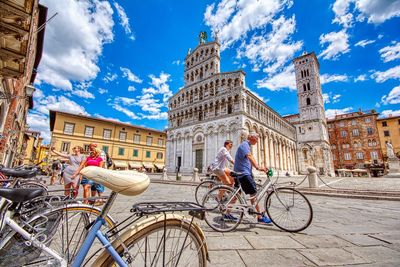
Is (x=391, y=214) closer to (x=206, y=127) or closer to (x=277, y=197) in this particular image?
(x=277, y=197)

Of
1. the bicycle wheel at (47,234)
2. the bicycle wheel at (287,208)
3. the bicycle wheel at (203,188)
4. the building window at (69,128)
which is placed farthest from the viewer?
the building window at (69,128)

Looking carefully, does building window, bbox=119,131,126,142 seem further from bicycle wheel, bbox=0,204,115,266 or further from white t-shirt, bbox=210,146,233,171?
bicycle wheel, bbox=0,204,115,266

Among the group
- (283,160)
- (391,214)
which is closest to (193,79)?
(283,160)

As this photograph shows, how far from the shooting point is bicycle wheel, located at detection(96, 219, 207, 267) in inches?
48.4

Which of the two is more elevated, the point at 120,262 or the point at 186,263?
the point at 120,262

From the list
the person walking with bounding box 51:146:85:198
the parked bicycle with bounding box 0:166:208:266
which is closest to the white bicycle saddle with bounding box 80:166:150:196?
the parked bicycle with bounding box 0:166:208:266

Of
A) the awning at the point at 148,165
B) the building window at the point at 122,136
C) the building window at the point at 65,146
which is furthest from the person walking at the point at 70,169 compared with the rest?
the awning at the point at 148,165

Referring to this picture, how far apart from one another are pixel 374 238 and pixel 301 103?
45068 millimetres

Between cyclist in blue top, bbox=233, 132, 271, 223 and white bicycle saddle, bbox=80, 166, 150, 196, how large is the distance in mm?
2603

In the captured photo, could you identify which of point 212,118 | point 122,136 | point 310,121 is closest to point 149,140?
point 122,136

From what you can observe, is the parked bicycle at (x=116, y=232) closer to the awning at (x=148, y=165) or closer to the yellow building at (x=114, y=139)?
the yellow building at (x=114, y=139)

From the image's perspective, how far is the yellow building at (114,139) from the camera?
25734 millimetres

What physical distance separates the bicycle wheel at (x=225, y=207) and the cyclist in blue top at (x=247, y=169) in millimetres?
249

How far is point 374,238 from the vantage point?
9.16 feet
